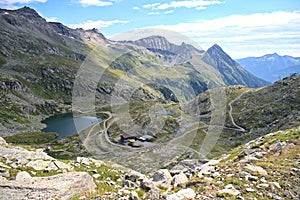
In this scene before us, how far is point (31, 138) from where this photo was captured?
15825cm

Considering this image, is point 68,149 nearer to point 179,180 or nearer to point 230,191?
point 179,180

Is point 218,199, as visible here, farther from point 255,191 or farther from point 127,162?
point 127,162

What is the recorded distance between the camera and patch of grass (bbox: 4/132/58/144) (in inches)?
5935

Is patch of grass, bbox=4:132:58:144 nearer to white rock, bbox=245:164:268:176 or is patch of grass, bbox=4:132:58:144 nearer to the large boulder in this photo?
the large boulder

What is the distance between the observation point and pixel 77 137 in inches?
5896

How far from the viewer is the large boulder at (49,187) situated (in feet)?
52.3

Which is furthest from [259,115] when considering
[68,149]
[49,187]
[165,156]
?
[49,187]

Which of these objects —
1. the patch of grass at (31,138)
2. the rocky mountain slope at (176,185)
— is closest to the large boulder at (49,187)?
the rocky mountain slope at (176,185)

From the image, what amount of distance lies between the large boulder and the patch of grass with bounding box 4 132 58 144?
14776 centimetres

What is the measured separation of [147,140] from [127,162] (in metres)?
36.1

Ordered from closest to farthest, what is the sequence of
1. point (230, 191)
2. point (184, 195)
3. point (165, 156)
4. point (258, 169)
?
point (184, 195)
point (230, 191)
point (258, 169)
point (165, 156)

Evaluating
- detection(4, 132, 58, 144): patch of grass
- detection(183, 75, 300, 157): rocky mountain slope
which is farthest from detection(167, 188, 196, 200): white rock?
detection(4, 132, 58, 144): patch of grass

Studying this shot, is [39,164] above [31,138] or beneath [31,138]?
above

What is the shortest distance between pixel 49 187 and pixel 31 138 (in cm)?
15766
